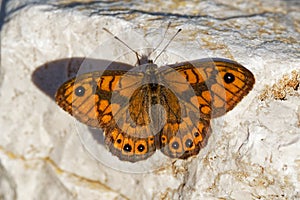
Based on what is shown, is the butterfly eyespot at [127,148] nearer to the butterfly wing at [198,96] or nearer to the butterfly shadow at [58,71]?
the butterfly wing at [198,96]

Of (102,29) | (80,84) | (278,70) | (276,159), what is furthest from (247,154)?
(102,29)

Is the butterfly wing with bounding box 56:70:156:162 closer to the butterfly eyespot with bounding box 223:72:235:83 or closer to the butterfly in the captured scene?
the butterfly

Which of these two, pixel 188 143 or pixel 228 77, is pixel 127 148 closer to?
pixel 188 143

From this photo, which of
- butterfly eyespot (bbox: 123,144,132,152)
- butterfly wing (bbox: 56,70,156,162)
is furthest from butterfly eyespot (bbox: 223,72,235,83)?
butterfly eyespot (bbox: 123,144,132,152)

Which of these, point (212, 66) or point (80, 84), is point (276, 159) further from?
point (80, 84)

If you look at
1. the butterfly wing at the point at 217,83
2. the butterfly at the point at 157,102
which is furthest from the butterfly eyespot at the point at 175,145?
the butterfly wing at the point at 217,83

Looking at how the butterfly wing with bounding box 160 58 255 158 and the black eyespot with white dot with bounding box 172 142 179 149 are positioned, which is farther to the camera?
the black eyespot with white dot with bounding box 172 142 179 149
